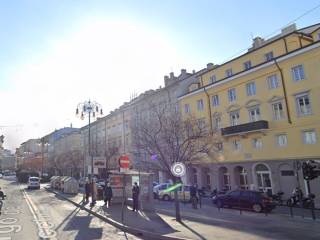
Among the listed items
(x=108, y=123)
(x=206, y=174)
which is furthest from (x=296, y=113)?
(x=108, y=123)

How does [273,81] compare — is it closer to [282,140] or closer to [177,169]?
[282,140]

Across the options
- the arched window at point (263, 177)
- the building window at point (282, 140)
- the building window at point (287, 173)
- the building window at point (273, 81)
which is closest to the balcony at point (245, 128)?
the building window at point (282, 140)

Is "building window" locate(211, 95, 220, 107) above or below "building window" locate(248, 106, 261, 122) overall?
above

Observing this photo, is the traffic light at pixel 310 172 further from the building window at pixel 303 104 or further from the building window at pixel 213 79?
the building window at pixel 213 79

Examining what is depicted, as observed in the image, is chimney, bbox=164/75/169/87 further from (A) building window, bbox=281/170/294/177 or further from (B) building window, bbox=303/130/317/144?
(B) building window, bbox=303/130/317/144

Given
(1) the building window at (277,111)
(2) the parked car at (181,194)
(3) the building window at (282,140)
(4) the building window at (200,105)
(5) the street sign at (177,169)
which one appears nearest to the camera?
(5) the street sign at (177,169)

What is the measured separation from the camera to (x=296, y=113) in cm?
2941

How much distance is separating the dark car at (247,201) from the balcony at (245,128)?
9735 millimetres

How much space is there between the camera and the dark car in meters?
22.2

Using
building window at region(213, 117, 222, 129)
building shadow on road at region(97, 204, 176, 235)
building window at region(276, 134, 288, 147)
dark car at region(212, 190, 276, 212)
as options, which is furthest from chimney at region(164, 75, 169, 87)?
building shadow on road at region(97, 204, 176, 235)

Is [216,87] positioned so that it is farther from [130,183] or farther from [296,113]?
[130,183]

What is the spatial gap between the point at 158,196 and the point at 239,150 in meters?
9.63

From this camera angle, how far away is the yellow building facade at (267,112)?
28.6 m

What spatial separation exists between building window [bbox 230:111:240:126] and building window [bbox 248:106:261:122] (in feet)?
5.74
